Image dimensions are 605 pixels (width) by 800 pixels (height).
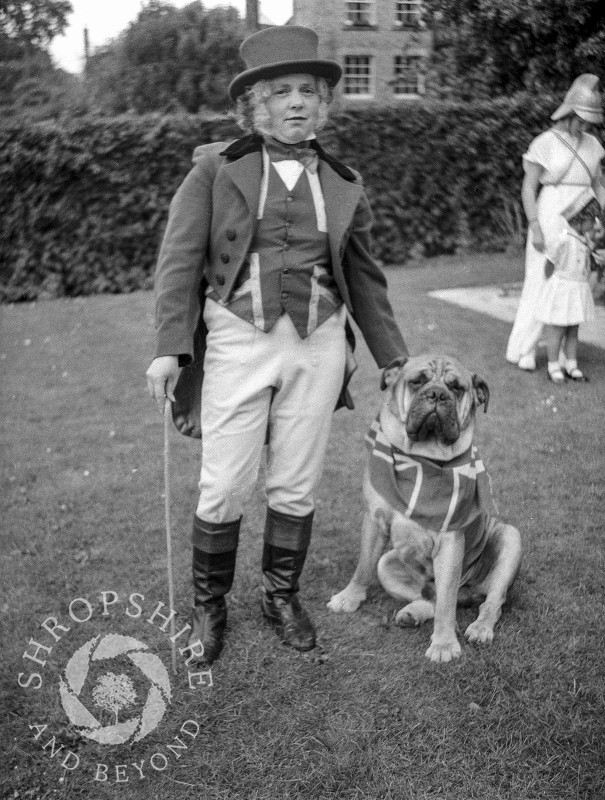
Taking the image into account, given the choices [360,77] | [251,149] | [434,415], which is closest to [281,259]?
[251,149]

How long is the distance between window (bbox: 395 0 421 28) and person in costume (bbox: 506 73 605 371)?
1582 mm

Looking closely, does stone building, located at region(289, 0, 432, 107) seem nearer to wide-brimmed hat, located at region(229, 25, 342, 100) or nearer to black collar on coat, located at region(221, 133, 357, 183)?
wide-brimmed hat, located at region(229, 25, 342, 100)

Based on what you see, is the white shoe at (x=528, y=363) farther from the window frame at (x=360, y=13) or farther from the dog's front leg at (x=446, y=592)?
the dog's front leg at (x=446, y=592)

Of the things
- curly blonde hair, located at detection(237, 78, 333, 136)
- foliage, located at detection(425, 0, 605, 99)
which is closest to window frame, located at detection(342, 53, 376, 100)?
foliage, located at detection(425, 0, 605, 99)

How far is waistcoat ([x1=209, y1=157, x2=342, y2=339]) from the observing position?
9.45ft

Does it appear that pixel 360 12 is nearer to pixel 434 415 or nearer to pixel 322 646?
pixel 434 415

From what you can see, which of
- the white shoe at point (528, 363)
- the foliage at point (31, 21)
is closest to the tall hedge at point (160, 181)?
the white shoe at point (528, 363)

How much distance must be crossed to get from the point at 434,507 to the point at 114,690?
1.38 meters

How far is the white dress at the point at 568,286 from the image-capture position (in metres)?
6.50

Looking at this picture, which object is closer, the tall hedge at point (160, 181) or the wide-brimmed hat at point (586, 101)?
the wide-brimmed hat at point (586, 101)

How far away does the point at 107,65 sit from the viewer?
16.0 meters

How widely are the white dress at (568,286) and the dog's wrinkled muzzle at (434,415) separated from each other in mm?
3855

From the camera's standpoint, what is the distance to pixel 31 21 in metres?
18.3

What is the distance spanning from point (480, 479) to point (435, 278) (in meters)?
8.49
